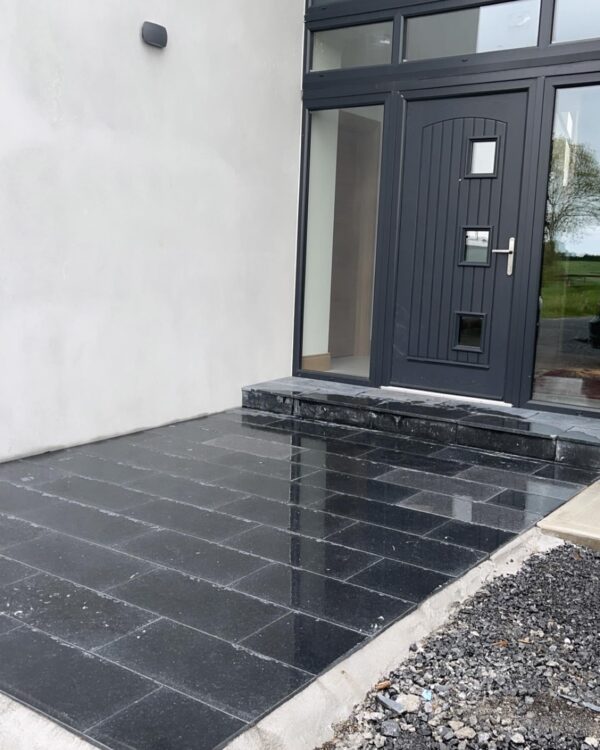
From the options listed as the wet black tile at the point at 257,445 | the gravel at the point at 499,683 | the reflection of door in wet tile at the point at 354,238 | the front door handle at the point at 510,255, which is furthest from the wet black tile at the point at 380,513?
the reflection of door in wet tile at the point at 354,238

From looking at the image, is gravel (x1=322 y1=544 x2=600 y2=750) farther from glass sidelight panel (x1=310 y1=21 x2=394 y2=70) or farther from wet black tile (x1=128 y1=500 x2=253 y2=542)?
glass sidelight panel (x1=310 y1=21 x2=394 y2=70)

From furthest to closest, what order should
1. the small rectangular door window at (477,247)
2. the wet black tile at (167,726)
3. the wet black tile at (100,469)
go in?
the small rectangular door window at (477,247)
the wet black tile at (100,469)
the wet black tile at (167,726)

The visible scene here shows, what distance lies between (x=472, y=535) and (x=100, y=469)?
2024 millimetres

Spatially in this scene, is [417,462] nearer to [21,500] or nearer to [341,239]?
[21,500]

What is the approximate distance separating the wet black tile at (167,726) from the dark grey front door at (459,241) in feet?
12.4

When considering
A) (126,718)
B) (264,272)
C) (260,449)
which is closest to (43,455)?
(260,449)

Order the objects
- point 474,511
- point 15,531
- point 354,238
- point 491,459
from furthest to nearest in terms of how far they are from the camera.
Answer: point 354,238 → point 491,459 → point 474,511 → point 15,531

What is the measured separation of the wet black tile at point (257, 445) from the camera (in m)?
4.53

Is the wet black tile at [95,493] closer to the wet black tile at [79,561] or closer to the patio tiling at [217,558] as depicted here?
the patio tiling at [217,558]

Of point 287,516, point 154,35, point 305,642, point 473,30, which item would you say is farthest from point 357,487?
point 473,30

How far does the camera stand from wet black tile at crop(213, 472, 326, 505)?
3730mm

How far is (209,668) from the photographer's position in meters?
2.19

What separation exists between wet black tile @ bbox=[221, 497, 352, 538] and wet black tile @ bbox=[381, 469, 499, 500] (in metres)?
0.68

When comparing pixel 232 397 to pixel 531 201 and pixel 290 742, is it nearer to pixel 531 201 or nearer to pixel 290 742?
pixel 531 201
